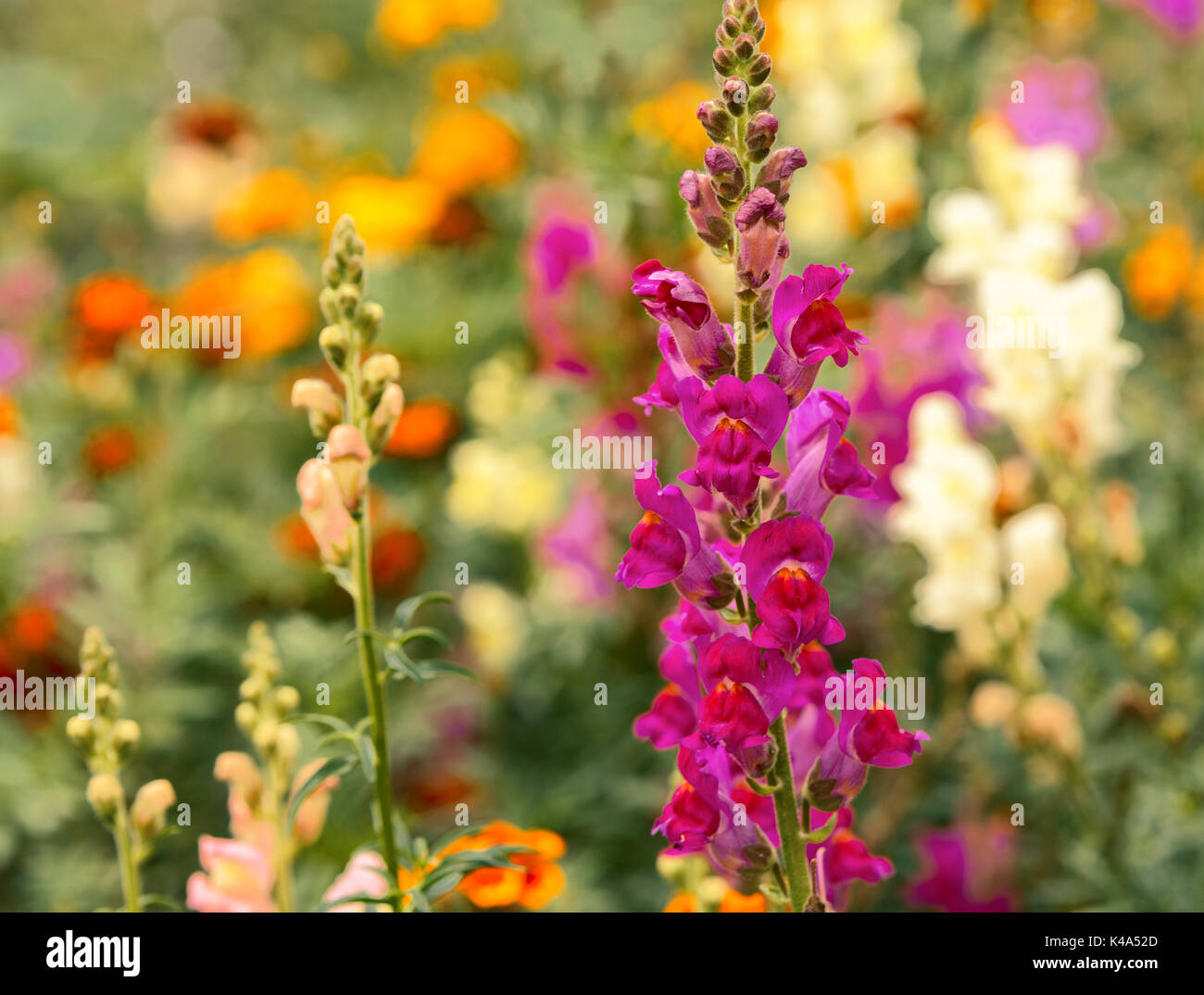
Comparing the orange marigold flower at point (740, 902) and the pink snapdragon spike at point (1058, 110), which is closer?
the orange marigold flower at point (740, 902)

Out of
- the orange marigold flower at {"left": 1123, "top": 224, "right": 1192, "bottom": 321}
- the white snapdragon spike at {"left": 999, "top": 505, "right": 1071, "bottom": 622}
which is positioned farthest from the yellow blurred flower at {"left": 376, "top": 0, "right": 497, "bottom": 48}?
the white snapdragon spike at {"left": 999, "top": 505, "right": 1071, "bottom": 622}

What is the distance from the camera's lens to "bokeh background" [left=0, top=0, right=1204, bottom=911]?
1908 millimetres

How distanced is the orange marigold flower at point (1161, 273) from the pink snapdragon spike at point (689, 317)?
6.62 feet

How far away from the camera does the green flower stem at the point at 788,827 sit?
36.8 inches

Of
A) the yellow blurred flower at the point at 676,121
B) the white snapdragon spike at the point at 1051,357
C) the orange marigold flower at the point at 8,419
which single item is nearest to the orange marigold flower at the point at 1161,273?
the white snapdragon spike at the point at 1051,357

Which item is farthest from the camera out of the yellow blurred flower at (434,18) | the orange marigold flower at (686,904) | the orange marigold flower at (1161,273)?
the yellow blurred flower at (434,18)

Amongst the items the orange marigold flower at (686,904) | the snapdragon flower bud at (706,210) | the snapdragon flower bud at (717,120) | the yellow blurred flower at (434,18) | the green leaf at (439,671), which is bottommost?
the orange marigold flower at (686,904)

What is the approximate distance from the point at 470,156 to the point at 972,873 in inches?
80.6

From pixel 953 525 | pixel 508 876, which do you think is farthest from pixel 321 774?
pixel 953 525

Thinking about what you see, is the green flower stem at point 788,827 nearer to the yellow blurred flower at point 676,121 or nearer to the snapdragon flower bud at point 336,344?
the snapdragon flower bud at point 336,344

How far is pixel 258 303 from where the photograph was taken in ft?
9.00

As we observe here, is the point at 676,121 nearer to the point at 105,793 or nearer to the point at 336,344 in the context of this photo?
the point at 336,344

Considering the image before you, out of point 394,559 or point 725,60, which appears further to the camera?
point 394,559

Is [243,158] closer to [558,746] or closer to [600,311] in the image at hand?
[600,311]
